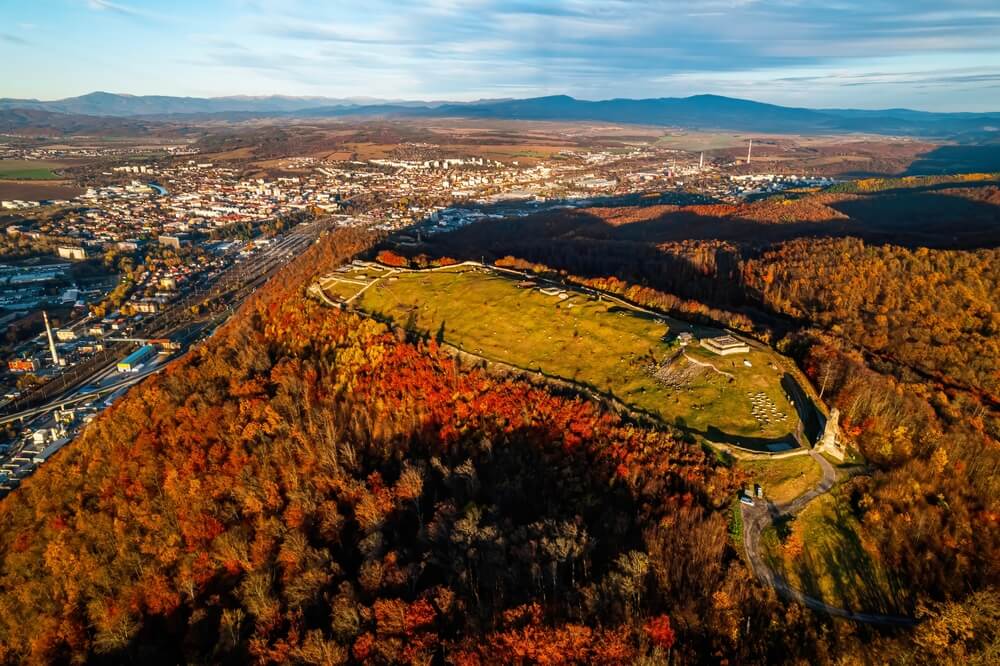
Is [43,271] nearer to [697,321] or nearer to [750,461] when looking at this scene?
[697,321]

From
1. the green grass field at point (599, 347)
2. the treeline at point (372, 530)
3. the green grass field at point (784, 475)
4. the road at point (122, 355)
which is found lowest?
the road at point (122, 355)

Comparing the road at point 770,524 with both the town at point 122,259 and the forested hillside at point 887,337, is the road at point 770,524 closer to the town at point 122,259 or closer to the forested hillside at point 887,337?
the forested hillside at point 887,337

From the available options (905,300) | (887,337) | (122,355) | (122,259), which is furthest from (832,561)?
(122,259)

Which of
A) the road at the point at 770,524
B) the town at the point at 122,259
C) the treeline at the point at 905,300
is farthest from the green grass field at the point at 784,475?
the town at the point at 122,259

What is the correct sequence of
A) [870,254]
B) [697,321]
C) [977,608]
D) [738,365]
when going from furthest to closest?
[870,254]
[697,321]
[738,365]
[977,608]

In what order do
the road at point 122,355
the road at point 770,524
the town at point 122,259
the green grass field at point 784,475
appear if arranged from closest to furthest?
the road at point 770,524 < the green grass field at point 784,475 < the road at point 122,355 < the town at point 122,259

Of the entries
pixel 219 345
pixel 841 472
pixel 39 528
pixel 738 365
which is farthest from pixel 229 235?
pixel 841 472
